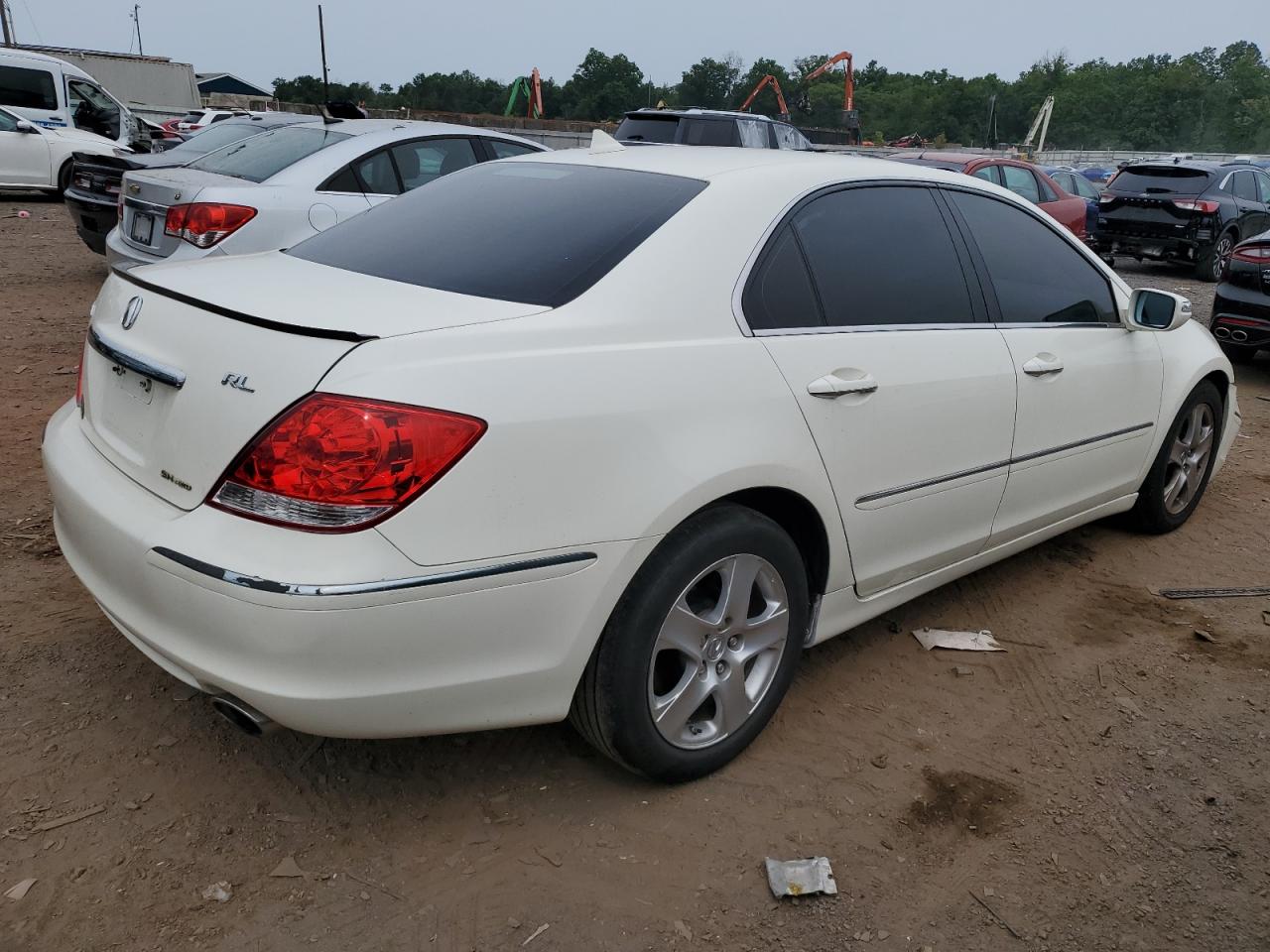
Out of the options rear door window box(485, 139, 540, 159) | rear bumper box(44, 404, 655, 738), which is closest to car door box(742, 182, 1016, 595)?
rear bumper box(44, 404, 655, 738)

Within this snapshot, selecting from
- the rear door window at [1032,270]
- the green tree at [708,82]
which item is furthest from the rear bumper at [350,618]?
the green tree at [708,82]

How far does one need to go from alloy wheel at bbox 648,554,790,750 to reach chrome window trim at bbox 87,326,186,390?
1.24 meters

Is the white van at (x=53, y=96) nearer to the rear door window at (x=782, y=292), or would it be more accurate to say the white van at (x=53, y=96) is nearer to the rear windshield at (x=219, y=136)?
the rear windshield at (x=219, y=136)

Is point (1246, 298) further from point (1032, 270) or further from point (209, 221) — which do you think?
point (209, 221)

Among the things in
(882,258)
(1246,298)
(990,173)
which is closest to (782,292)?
(882,258)

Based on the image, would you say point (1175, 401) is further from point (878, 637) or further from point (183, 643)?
point (183, 643)

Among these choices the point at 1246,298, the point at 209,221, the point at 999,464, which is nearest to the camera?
the point at 999,464

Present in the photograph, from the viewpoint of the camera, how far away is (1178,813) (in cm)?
280

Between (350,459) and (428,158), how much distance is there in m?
5.82

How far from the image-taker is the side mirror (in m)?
4.01

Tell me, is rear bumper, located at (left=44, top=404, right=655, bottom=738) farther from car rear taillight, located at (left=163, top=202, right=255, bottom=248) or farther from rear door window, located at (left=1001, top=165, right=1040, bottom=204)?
rear door window, located at (left=1001, top=165, right=1040, bottom=204)

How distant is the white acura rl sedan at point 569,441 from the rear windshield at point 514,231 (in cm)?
1

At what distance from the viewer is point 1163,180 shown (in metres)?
14.6

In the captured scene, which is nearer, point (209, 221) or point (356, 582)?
point (356, 582)
